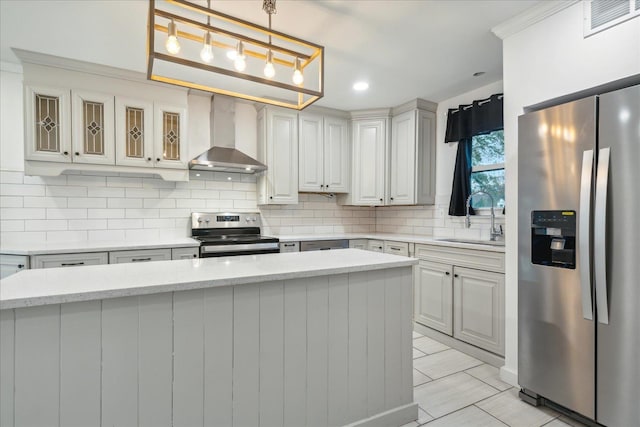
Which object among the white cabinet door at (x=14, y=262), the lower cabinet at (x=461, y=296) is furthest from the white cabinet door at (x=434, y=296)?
the white cabinet door at (x=14, y=262)

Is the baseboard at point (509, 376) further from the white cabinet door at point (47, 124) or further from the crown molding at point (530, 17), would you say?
the white cabinet door at point (47, 124)

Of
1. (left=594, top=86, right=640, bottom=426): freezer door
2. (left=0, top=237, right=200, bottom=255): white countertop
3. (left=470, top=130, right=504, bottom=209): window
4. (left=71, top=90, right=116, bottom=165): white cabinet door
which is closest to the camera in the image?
(left=594, top=86, right=640, bottom=426): freezer door

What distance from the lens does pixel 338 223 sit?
454 centimetres

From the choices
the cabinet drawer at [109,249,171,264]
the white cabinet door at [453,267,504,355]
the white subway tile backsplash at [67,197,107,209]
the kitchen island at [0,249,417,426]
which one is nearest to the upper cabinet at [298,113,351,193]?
the cabinet drawer at [109,249,171,264]

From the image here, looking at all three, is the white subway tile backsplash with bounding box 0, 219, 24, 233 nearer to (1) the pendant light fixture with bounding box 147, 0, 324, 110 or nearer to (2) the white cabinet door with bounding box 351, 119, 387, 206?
(1) the pendant light fixture with bounding box 147, 0, 324, 110

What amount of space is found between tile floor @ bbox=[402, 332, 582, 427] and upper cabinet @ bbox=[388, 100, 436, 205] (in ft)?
5.82

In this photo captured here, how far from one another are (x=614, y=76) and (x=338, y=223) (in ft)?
10.5

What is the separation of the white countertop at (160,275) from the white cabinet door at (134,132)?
176cm

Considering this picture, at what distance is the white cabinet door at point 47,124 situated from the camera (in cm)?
272

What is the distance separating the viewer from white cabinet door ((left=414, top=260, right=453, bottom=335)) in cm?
301

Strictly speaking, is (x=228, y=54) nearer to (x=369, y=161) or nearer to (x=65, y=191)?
(x=65, y=191)

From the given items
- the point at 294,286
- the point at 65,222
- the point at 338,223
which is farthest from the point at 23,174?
the point at 338,223

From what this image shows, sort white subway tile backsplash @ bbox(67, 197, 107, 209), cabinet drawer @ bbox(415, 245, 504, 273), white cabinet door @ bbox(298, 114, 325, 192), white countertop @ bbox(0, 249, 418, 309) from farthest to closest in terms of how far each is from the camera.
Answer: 1. white cabinet door @ bbox(298, 114, 325, 192)
2. white subway tile backsplash @ bbox(67, 197, 107, 209)
3. cabinet drawer @ bbox(415, 245, 504, 273)
4. white countertop @ bbox(0, 249, 418, 309)

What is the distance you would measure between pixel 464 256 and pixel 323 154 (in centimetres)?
209
